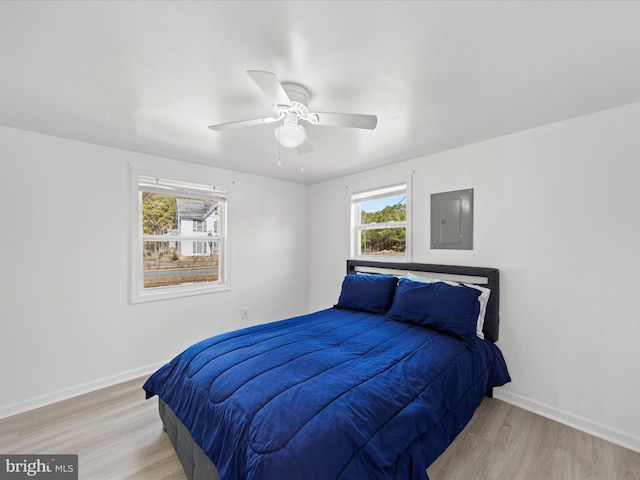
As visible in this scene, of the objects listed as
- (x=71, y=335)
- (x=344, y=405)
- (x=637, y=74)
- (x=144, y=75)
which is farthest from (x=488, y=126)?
(x=71, y=335)

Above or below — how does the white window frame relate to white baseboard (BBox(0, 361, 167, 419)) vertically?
above

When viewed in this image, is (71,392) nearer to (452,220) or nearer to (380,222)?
(380,222)

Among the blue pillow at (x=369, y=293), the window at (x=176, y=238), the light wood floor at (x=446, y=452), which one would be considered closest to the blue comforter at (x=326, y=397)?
the light wood floor at (x=446, y=452)

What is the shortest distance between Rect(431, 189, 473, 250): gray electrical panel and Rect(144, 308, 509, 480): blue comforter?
1.01 meters

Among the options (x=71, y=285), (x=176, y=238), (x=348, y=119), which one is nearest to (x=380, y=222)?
(x=348, y=119)

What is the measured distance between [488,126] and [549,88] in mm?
579

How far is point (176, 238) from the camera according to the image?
3.35 meters

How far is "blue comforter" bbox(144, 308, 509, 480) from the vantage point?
1.16 meters

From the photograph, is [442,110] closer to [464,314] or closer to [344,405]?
[464,314]

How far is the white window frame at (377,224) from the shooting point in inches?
129

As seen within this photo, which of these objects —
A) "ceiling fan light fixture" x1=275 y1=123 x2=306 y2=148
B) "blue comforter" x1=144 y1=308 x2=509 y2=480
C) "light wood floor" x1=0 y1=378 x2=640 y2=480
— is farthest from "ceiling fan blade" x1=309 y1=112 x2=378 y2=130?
"light wood floor" x1=0 y1=378 x2=640 y2=480

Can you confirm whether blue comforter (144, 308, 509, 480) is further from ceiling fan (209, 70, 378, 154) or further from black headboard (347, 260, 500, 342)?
ceiling fan (209, 70, 378, 154)

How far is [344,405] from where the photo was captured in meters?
1.33

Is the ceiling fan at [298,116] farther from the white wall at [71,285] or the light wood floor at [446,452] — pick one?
the light wood floor at [446,452]
